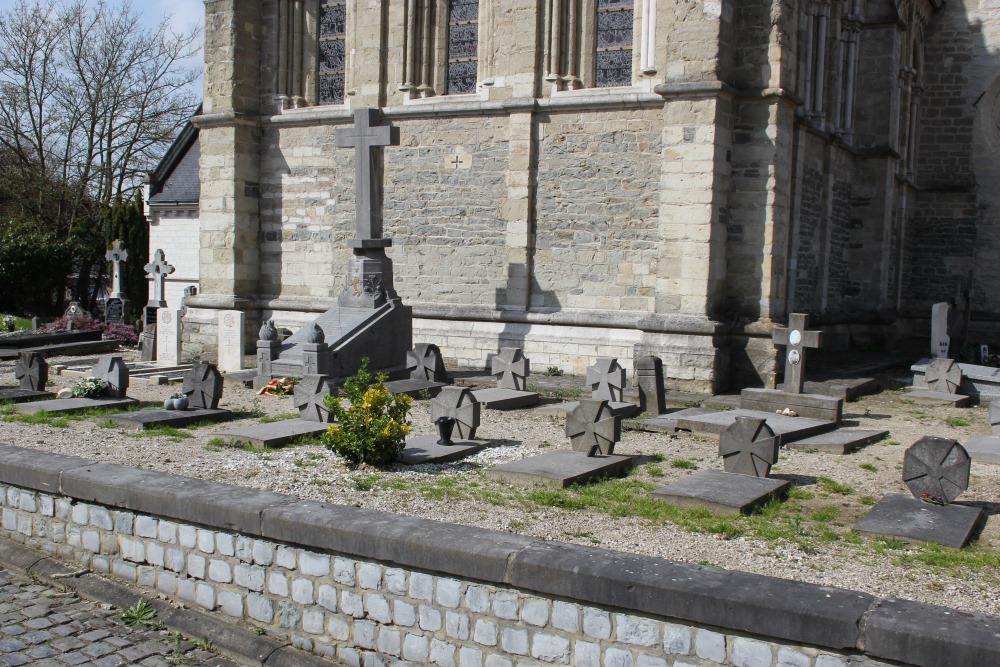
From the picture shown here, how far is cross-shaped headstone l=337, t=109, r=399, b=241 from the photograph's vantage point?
13289 millimetres

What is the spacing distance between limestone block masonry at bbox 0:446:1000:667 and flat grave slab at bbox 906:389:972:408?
8.99 meters

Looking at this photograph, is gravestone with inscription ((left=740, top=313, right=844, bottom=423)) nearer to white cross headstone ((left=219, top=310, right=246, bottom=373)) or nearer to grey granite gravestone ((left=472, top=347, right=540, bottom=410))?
grey granite gravestone ((left=472, top=347, right=540, bottom=410))

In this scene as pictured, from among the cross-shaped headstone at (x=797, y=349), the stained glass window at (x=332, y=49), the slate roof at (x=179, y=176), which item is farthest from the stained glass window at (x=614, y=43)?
the slate roof at (x=179, y=176)

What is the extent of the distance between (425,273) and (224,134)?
443cm

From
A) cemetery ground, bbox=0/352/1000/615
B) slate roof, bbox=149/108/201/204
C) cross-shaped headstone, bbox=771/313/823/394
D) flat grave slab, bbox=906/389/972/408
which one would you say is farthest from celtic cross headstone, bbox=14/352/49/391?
slate roof, bbox=149/108/201/204

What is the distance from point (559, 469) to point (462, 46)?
996cm

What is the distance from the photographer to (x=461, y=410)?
8453 mm

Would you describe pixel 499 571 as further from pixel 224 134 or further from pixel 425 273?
pixel 224 134

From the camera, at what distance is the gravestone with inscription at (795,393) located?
10.1 m

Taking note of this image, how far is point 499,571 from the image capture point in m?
4.30

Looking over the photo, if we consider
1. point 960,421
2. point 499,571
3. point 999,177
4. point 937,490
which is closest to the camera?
point 499,571

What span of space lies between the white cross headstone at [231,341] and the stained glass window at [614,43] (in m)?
6.47

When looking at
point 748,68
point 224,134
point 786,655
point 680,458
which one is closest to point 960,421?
point 680,458

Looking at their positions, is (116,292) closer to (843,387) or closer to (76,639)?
(843,387)
